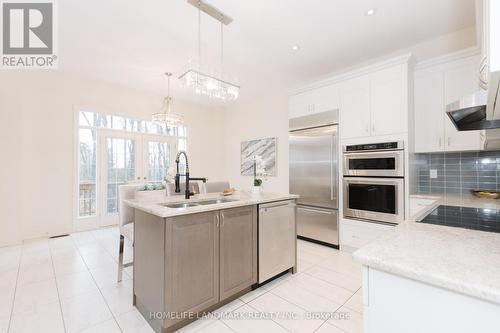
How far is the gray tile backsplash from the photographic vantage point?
266cm

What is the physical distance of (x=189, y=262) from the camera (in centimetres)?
171

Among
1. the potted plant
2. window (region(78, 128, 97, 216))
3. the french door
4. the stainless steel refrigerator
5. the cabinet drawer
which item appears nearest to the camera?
the potted plant

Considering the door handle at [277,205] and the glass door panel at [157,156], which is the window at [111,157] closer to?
the glass door panel at [157,156]

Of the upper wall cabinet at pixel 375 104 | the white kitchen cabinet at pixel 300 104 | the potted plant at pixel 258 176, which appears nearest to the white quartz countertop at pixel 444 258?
the potted plant at pixel 258 176

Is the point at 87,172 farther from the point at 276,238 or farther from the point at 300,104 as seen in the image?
the point at 300,104

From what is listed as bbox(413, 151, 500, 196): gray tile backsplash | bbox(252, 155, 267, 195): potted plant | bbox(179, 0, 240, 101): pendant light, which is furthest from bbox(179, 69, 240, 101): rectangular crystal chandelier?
bbox(413, 151, 500, 196): gray tile backsplash

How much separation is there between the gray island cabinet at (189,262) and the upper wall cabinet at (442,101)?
2547 mm

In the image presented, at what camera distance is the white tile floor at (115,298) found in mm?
1759

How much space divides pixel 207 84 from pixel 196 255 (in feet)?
5.76

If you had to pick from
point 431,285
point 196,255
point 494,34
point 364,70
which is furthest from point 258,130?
point 431,285

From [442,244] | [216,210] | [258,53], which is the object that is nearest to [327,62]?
[258,53]

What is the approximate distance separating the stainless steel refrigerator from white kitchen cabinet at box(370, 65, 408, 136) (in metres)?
0.55

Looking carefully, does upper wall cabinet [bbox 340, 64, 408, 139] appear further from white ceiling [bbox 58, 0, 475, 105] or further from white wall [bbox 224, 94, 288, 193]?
white wall [bbox 224, 94, 288, 193]

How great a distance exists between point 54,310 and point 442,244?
286cm
